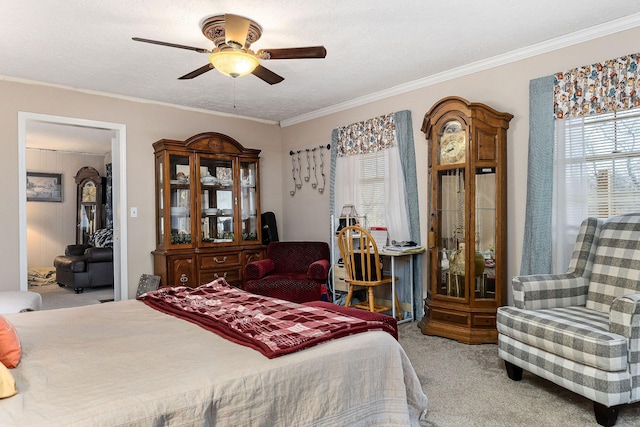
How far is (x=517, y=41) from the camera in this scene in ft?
10.8

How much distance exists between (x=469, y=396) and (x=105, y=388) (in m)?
2.03

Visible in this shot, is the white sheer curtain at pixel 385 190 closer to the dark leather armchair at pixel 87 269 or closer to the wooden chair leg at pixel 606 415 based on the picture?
the wooden chair leg at pixel 606 415

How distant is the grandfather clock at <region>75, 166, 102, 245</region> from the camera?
25.7ft

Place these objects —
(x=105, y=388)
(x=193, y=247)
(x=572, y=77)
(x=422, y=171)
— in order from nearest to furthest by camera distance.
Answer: (x=105, y=388), (x=572, y=77), (x=422, y=171), (x=193, y=247)

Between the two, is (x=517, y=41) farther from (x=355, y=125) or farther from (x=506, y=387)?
(x=506, y=387)

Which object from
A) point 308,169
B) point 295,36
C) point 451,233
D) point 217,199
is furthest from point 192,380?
point 308,169

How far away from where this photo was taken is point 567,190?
3.25 metres

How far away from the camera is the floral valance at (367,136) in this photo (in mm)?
4531

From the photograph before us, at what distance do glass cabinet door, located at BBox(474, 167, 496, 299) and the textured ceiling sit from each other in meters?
1.08

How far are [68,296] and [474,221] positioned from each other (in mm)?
5473

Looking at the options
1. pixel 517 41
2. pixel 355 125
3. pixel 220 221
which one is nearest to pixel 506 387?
pixel 517 41

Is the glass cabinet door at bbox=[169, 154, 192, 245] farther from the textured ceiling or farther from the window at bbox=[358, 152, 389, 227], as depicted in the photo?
the window at bbox=[358, 152, 389, 227]

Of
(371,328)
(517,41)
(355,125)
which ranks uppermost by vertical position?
(517,41)

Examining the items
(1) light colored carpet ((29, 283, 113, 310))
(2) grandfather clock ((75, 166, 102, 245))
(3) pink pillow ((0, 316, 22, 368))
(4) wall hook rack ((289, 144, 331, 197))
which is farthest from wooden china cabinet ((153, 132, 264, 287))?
(2) grandfather clock ((75, 166, 102, 245))
